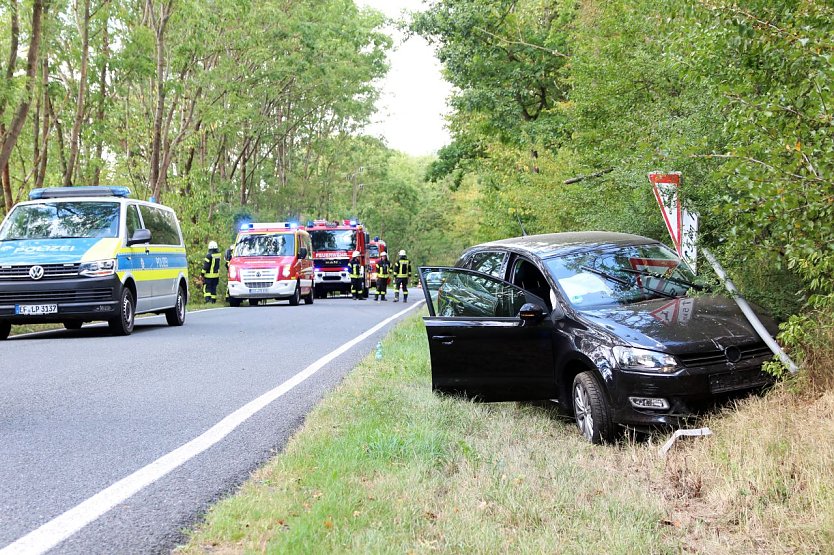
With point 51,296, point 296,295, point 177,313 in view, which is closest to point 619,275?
point 51,296

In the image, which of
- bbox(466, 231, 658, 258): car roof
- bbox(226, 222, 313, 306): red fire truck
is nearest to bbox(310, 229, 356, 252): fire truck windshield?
bbox(226, 222, 313, 306): red fire truck

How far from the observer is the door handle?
299 inches

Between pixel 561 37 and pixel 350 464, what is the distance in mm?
21891

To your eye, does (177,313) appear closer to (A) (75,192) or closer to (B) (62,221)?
(A) (75,192)

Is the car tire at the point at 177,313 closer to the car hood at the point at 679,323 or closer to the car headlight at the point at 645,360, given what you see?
the car hood at the point at 679,323

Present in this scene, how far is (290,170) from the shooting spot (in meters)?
52.1

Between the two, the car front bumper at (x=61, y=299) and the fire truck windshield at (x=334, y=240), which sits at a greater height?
the fire truck windshield at (x=334, y=240)

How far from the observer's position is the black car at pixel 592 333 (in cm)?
616

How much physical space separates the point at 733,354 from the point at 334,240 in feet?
99.0

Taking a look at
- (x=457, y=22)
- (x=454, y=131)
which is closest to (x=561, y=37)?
(x=457, y=22)

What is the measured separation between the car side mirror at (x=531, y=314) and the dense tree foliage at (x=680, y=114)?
1475 millimetres

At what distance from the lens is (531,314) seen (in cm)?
704

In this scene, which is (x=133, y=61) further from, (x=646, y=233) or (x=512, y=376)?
(x=512, y=376)

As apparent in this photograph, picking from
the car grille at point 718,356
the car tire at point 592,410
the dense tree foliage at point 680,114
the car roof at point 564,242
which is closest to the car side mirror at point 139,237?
the dense tree foliage at point 680,114
